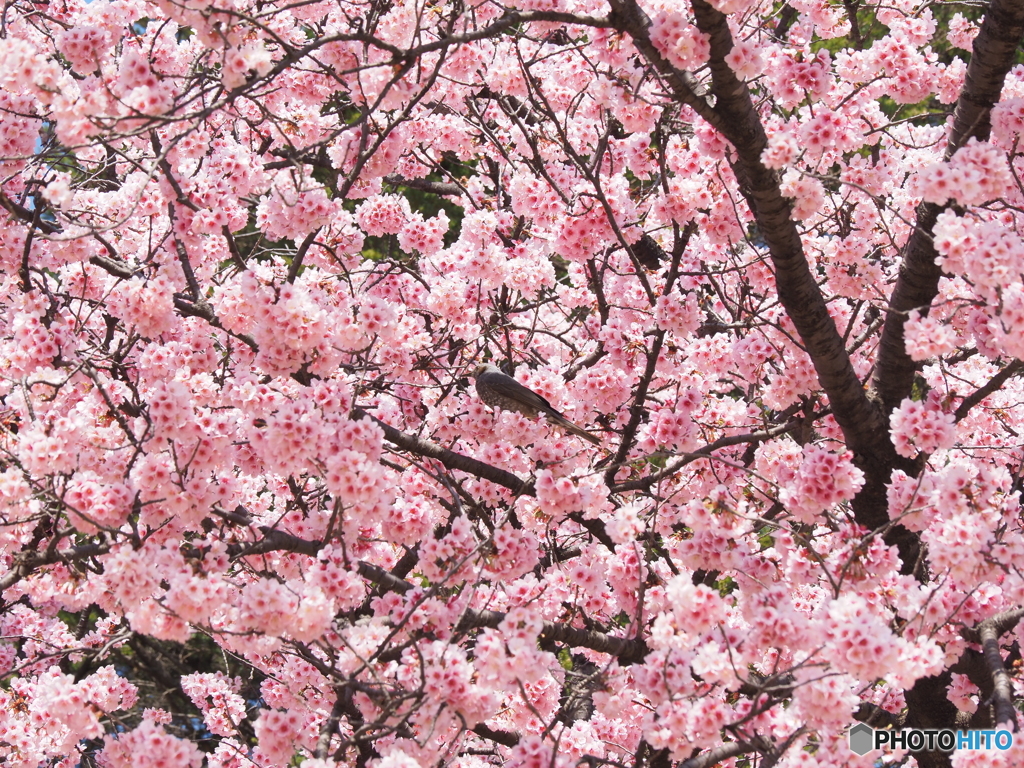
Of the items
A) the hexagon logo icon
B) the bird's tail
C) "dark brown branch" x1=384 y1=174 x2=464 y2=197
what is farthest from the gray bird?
"dark brown branch" x1=384 y1=174 x2=464 y2=197

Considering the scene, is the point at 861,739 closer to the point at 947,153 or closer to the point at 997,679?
the point at 997,679

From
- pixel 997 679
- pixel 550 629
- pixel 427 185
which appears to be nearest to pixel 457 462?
pixel 550 629

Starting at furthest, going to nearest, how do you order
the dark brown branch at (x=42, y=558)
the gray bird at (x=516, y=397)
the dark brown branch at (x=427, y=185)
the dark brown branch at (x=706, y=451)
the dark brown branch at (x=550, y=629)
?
the dark brown branch at (x=427, y=185) < the gray bird at (x=516, y=397) < the dark brown branch at (x=706, y=451) < the dark brown branch at (x=550, y=629) < the dark brown branch at (x=42, y=558)

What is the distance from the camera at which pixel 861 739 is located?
3432mm

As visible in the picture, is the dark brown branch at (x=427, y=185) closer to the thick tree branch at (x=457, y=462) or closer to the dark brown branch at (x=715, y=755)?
the thick tree branch at (x=457, y=462)

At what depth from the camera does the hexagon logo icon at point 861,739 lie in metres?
3.31

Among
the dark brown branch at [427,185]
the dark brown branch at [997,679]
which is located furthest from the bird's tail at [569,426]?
the dark brown branch at [427,185]

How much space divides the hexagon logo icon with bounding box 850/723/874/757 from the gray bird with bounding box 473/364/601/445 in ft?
5.15

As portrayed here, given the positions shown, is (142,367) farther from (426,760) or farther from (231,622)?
(426,760)

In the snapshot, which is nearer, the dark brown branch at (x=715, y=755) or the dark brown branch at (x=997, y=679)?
the dark brown branch at (x=997, y=679)

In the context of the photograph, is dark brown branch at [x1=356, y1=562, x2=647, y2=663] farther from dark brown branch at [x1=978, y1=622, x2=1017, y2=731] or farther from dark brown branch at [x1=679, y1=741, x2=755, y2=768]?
dark brown branch at [x1=978, y1=622, x2=1017, y2=731]

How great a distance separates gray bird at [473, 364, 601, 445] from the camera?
4.16m

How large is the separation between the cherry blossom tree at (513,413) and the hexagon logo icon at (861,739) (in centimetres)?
15

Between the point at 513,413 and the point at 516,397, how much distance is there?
201 millimetres
